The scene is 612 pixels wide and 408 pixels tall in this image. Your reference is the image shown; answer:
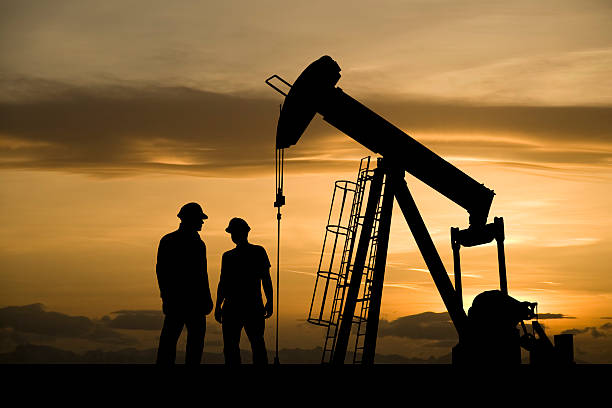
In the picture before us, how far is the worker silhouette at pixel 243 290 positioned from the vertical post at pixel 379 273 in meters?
3.57

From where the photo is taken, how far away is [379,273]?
13.8 meters

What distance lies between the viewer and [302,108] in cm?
1291

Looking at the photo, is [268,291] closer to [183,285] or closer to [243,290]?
[243,290]

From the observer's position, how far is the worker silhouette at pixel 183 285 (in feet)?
31.2

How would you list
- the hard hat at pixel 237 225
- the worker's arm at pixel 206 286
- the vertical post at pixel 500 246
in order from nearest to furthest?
the worker's arm at pixel 206 286
the hard hat at pixel 237 225
the vertical post at pixel 500 246

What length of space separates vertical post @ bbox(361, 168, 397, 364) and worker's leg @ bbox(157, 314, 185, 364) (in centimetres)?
486

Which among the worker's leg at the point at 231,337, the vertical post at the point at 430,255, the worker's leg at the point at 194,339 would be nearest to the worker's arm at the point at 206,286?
the worker's leg at the point at 194,339

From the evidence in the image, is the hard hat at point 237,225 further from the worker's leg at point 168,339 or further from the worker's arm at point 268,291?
the worker's leg at point 168,339

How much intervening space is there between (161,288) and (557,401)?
516 cm

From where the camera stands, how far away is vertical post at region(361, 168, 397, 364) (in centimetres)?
1350

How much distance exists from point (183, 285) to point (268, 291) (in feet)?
4.51

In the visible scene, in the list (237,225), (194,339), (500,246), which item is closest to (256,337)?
(194,339)

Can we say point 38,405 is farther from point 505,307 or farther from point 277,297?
point 505,307

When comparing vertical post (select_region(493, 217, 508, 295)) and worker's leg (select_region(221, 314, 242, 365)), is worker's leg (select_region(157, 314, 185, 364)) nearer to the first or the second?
worker's leg (select_region(221, 314, 242, 365))
